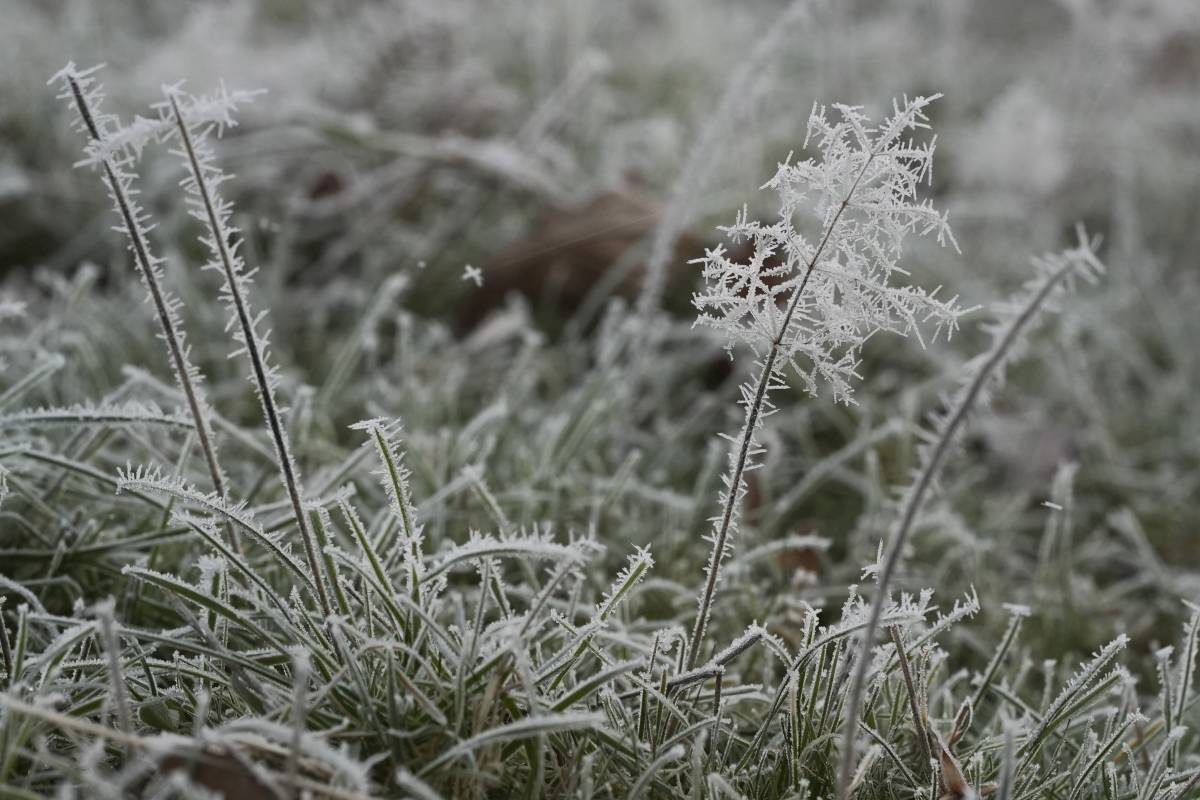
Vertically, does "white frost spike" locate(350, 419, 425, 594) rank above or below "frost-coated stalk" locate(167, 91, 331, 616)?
below

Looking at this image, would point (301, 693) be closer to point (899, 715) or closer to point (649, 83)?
point (899, 715)

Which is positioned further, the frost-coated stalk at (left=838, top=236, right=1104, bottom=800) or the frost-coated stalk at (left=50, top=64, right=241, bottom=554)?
the frost-coated stalk at (left=50, top=64, right=241, bottom=554)

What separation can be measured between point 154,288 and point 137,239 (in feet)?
0.15

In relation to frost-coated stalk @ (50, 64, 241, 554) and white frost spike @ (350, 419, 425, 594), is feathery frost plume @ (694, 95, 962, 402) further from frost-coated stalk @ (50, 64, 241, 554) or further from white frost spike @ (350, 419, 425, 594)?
frost-coated stalk @ (50, 64, 241, 554)

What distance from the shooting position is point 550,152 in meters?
2.06

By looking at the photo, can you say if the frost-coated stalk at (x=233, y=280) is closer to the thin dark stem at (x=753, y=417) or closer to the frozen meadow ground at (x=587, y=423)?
the frozen meadow ground at (x=587, y=423)

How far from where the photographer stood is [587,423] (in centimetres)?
133

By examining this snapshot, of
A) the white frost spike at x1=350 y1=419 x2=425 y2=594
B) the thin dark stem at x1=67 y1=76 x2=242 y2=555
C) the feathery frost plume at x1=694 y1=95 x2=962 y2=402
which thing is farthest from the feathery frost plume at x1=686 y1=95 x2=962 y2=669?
the thin dark stem at x1=67 y1=76 x2=242 y2=555

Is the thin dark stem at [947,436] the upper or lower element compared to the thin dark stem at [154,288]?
lower

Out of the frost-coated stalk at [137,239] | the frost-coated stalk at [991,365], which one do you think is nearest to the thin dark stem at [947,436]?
the frost-coated stalk at [991,365]

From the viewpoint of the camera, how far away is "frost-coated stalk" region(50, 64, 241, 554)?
0.71 meters

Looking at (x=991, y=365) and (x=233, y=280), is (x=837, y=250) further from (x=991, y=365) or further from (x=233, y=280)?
(x=233, y=280)

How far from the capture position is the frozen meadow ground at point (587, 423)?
2.49ft

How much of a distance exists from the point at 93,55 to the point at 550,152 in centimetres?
115
